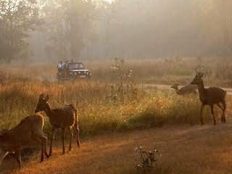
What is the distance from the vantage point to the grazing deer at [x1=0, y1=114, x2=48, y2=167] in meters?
13.2

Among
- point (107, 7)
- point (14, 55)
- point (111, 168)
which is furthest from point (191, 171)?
point (107, 7)

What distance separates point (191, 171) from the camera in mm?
11586

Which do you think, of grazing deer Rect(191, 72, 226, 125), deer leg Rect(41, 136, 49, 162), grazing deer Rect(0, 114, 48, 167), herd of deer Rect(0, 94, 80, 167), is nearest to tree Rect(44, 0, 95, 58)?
grazing deer Rect(191, 72, 226, 125)

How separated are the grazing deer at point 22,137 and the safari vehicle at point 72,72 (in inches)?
1004

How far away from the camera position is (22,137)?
44.3 feet

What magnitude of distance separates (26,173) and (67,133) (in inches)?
188

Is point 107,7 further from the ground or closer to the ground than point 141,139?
further from the ground

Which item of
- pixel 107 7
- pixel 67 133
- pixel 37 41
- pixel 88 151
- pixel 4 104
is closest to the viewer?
pixel 88 151

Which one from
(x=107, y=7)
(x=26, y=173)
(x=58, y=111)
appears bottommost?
(x=26, y=173)

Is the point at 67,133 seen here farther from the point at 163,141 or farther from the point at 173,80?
the point at 173,80

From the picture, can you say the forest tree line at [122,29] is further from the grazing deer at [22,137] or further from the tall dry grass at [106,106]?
the grazing deer at [22,137]

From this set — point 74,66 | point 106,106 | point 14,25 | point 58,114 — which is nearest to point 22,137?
point 58,114

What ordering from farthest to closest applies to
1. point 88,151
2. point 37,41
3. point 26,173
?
point 37,41 < point 88,151 < point 26,173

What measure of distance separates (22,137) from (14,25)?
63336 millimetres
